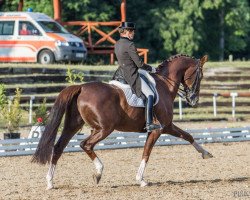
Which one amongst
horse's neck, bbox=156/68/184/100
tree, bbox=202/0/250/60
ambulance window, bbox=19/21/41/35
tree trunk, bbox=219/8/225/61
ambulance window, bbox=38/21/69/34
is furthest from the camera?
tree trunk, bbox=219/8/225/61

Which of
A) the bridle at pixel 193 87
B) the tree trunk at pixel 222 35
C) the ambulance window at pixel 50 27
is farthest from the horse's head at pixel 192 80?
the tree trunk at pixel 222 35

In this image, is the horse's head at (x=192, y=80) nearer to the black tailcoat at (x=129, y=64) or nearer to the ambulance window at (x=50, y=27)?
the black tailcoat at (x=129, y=64)

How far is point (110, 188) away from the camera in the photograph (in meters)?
13.8

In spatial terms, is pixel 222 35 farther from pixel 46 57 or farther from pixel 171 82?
pixel 171 82

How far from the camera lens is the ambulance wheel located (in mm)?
33219

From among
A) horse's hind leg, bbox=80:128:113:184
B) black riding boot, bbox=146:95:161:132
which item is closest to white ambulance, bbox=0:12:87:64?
black riding boot, bbox=146:95:161:132

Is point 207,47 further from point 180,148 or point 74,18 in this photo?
point 180,148

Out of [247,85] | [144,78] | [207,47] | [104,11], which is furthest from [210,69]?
[144,78]

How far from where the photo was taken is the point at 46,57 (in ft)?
109

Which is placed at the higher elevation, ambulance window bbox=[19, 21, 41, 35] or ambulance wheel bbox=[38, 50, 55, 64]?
ambulance window bbox=[19, 21, 41, 35]

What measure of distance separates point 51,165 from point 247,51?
130 feet

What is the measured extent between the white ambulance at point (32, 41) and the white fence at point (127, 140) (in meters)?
11.5

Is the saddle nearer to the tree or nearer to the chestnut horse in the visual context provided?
the chestnut horse

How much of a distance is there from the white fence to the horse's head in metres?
4.71
